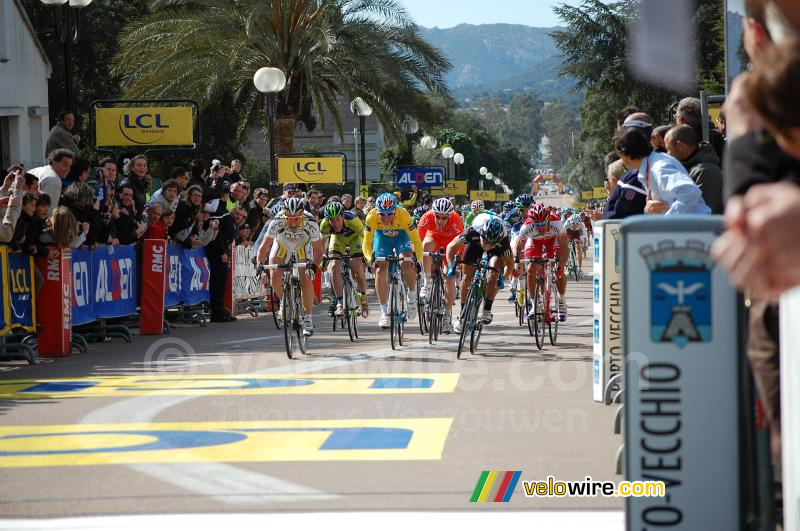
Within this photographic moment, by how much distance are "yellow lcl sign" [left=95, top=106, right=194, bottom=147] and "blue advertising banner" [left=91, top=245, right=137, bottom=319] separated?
6.30 meters

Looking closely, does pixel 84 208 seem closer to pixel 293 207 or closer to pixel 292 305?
pixel 293 207

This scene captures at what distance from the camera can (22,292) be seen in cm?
1315

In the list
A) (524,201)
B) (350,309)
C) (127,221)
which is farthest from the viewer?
(524,201)

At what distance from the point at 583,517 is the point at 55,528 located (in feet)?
7.96

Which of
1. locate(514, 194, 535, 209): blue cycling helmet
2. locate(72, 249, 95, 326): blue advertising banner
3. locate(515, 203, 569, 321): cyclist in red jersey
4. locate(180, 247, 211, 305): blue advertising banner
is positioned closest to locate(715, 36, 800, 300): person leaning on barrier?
locate(515, 203, 569, 321): cyclist in red jersey

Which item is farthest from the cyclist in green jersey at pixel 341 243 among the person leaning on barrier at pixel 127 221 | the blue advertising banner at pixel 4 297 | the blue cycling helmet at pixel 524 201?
the blue advertising banner at pixel 4 297

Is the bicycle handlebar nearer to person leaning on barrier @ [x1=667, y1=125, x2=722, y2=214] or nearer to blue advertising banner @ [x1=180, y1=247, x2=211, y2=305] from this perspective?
blue advertising banner @ [x1=180, y1=247, x2=211, y2=305]

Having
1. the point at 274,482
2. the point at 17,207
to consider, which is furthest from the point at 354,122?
the point at 274,482

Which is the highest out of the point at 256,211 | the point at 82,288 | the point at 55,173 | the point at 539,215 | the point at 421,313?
the point at 55,173

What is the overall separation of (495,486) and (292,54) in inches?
930

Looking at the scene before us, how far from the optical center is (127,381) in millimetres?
11453

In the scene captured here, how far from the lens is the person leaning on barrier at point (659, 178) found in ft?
27.0

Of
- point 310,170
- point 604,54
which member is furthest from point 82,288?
point 604,54

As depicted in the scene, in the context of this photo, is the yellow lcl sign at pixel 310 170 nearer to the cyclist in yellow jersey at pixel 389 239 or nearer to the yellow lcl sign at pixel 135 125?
the yellow lcl sign at pixel 135 125
